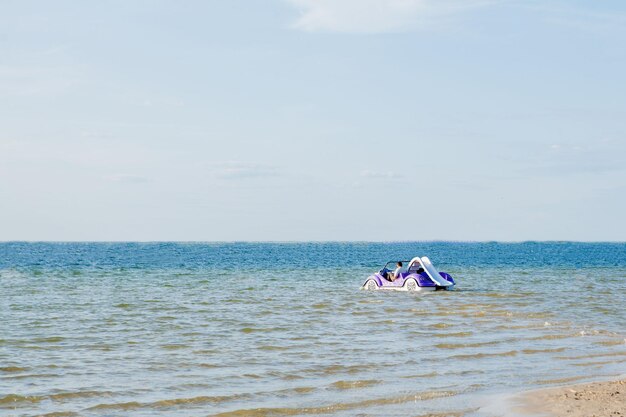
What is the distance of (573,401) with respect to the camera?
10.8 meters

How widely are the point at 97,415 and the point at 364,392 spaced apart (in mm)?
4009

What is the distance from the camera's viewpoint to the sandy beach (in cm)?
1005

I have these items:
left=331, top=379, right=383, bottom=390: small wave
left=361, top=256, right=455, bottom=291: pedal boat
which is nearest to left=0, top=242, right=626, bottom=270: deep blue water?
left=361, top=256, right=455, bottom=291: pedal boat

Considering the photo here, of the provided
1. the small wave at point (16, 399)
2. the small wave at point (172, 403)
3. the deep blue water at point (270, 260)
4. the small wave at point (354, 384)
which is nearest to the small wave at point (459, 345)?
the small wave at point (354, 384)

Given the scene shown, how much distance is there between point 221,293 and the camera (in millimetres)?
32688

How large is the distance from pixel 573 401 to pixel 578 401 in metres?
0.07

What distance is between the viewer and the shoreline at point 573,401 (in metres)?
10.1

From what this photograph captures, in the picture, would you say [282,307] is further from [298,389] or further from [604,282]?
[604,282]

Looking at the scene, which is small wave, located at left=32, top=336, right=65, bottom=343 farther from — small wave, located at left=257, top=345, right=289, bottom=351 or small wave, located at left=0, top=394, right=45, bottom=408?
small wave, located at left=0, top=394, right=45, bottom=408

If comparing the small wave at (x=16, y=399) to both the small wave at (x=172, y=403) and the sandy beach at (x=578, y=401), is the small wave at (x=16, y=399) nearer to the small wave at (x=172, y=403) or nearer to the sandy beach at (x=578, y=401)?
the small wave at (x=172, y=403)

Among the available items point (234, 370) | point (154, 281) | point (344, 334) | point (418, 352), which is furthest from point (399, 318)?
point (154, 281)

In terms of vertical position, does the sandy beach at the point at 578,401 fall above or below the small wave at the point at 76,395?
above

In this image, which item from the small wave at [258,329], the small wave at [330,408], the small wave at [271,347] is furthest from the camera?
the small wave at [258,329]

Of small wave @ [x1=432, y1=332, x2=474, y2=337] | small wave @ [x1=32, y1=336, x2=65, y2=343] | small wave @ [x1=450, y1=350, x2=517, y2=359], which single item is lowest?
small wave @ [x1=450, y1=350, x2=517, y2=359]
